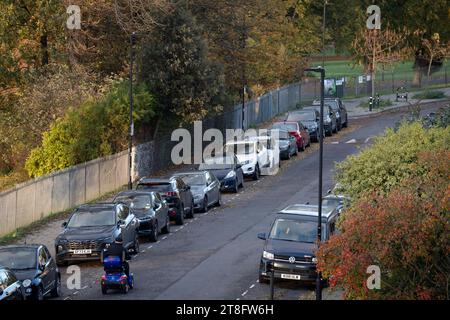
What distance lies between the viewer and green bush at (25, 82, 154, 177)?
4622 centimetres

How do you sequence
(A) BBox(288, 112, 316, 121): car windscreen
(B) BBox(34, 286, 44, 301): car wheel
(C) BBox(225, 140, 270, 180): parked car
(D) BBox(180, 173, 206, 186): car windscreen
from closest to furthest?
(B) BBox(34, 286, 44, 301): car wheel → (D) BBox(180, 173, 206, 186): car windscreen → (C) BBox(225, 140, 270, 180): parked car → (A) BBox(288, 112, 316, 121): car windscreen

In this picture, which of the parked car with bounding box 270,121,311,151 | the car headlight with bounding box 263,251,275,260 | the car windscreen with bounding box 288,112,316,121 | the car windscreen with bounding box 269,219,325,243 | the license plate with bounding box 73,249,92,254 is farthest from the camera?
the car windscreen with bounding box 288,112,316,121

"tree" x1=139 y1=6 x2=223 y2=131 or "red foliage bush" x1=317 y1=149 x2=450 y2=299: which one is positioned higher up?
"tree" x1=139 y1=6 x2=223 y2=131

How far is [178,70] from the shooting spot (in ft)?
167

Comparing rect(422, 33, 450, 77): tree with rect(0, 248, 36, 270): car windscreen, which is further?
rect(422, 33, 450, 77): tree

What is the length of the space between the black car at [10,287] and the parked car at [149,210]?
993cm

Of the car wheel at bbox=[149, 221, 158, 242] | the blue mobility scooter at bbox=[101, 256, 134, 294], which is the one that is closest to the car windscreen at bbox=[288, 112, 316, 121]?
the car wheel at bbox=[149, 221, 158, 242]

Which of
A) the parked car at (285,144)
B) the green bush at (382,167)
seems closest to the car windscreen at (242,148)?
the parked car at (285,144)

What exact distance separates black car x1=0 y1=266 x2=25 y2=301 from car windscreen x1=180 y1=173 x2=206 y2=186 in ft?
53.3

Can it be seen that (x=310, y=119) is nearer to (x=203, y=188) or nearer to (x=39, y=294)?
(x=203, y=188)

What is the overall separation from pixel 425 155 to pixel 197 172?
14.7 m

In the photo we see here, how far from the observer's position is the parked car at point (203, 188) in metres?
39.8

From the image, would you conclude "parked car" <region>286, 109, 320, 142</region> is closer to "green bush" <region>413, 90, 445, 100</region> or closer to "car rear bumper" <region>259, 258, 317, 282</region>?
"green bush" <region>413, 90, 445, 100</region>

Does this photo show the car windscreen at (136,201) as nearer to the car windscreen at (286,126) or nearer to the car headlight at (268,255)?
the car headlight at (268,255)
